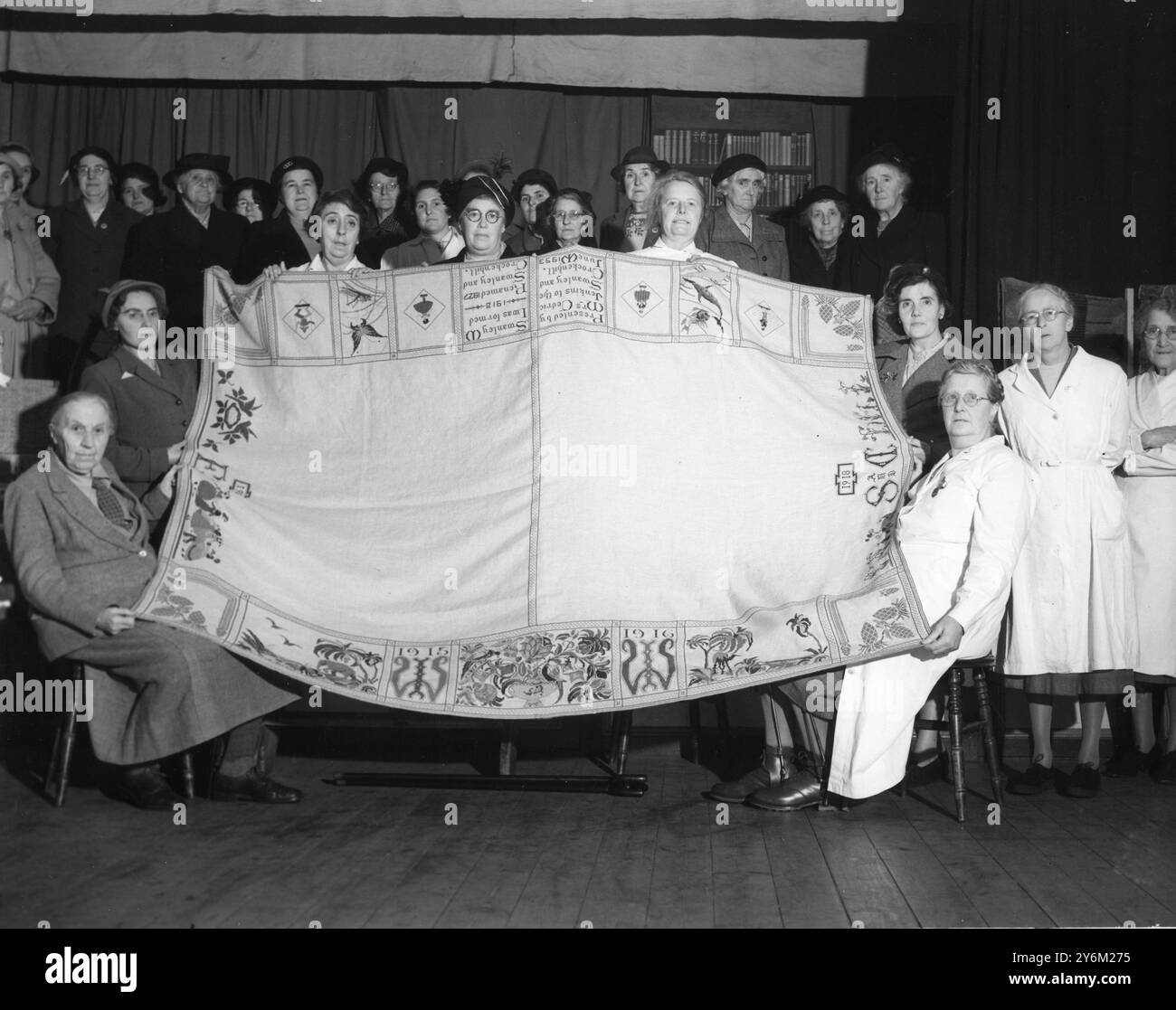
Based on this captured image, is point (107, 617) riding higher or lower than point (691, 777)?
higher

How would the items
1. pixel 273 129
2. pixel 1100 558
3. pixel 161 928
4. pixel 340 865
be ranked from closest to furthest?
pixel 161 928
pixel 340 865
pixel 1100 558
pixel 273 129

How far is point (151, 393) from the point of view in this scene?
424 cm

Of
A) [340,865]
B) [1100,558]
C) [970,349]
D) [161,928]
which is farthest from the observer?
[970,349]

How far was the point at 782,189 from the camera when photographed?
7031 mm

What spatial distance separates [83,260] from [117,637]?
244cm

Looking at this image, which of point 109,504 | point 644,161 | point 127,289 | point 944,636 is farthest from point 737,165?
point 109,504

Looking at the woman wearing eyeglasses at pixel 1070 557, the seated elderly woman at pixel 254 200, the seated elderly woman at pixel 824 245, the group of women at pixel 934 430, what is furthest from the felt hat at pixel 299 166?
the woman wearing eyeglasses at pixel 1070 557

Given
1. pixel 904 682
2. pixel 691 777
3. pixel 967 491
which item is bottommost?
pixel 691 777

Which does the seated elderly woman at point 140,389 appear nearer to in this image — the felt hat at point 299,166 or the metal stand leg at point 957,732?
the felt hat at point 299,166

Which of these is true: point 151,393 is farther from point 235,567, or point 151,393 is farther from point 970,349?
point 970,349

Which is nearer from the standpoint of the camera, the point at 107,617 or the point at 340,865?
the point at 340,865

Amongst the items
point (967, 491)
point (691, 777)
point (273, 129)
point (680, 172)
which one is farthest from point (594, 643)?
point (273, 129)

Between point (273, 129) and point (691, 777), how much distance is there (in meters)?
4.81

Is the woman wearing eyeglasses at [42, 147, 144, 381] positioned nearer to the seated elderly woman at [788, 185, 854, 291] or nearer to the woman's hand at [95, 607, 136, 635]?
the woman's hand at [95, 607, 136, 635]
